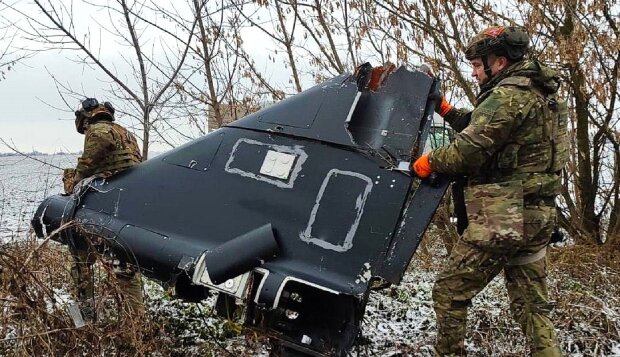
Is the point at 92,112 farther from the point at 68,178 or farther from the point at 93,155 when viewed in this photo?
the point at 68,178

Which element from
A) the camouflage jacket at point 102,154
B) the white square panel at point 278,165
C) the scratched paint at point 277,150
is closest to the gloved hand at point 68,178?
the camouflage jacket at point 102,154

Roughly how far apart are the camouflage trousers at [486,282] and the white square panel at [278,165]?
1.10 m

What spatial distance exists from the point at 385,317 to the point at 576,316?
66.2 inches

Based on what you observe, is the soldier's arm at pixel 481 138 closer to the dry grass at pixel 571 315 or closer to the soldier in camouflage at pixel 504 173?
the soldier in camouflage at pixel 504 173

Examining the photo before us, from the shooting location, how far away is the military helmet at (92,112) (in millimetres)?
5418

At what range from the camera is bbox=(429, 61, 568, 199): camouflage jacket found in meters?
3.16

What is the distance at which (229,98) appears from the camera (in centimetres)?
796

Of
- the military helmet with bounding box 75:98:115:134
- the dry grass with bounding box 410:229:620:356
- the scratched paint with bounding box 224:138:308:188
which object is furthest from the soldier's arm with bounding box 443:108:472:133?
the military helmet with bounding box 75:98:115:134

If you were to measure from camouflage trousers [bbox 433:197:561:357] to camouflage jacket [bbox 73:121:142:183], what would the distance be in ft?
9.97

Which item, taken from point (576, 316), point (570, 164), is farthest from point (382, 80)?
point (570, 164)

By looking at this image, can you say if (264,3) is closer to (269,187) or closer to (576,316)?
(269,187)

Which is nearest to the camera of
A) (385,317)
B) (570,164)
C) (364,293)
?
(364,293)

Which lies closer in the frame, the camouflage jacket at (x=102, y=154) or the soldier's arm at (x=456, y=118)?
the soldier's arm at (x=456, y=118)

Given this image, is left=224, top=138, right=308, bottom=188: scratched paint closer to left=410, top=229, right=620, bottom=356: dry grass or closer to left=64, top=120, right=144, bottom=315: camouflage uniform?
left=64, top=120, right=144, bottom=315: camouflage uniform
